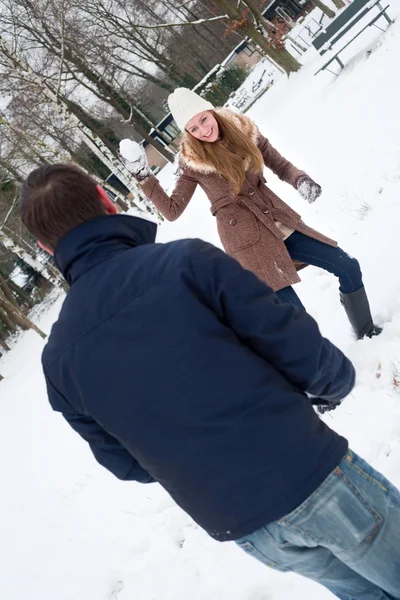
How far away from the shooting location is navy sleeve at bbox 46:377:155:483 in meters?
1.68

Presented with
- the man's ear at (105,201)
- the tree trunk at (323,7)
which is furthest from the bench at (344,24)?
the man's ear at (105,201)

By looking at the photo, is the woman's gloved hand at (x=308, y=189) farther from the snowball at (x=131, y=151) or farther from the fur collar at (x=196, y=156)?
the snowball at (x=131, y=151)

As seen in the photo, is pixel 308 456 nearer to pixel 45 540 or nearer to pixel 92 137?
pixel 45 540

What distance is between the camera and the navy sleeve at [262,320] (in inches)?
57.0

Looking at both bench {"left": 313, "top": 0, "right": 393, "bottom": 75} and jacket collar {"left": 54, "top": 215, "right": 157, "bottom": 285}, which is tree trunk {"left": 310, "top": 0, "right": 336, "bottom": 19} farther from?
jacket collar {"left": 54, "top": 215, "right": 157, "bottom": 285}

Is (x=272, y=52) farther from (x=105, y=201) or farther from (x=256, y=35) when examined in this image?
(x=105, y=201)

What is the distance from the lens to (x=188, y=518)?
13.2 ft

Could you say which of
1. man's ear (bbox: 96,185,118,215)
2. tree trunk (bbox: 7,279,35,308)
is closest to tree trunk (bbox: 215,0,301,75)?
man's ear (bbox: 96,185,118,215)

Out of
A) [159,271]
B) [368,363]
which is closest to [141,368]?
[159,271]

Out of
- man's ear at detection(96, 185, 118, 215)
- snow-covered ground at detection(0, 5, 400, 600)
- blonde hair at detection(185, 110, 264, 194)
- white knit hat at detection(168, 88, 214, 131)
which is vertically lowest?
snow-covered ground at detection(0, 5, 400, 600)

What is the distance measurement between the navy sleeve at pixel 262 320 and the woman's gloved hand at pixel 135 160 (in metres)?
1.97

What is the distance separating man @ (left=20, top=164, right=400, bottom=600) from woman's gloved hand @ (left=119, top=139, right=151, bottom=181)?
1.76 metres

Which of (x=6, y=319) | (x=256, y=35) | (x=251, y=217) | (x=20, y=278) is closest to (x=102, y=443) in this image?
(x=251, y=217)

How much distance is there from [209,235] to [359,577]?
7.73 metres
